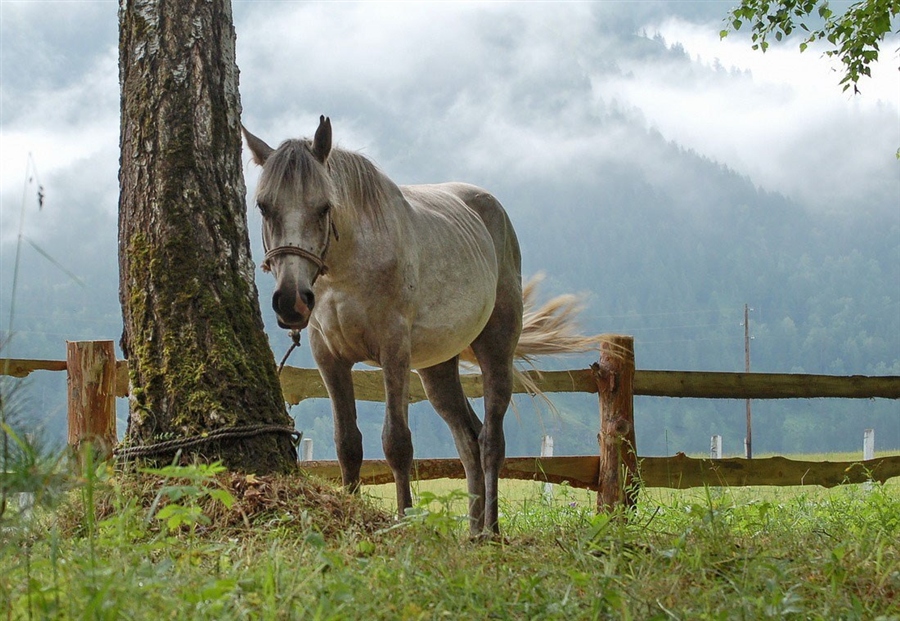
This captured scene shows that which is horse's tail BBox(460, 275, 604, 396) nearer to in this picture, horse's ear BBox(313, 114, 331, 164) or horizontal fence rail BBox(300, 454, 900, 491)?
horizontal fence rail BBox(300, 454, 900, 491)

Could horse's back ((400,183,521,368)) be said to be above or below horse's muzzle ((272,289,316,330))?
above

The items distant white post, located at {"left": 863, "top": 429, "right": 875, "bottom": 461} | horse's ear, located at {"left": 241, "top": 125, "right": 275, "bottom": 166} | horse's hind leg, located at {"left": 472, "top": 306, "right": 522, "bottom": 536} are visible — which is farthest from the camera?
distant white post, located at {"left": 863, "top": 429, "right": 875, "bottom": 461}

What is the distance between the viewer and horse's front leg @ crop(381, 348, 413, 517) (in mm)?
4273

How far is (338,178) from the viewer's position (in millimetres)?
4172

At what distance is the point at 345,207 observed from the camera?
415cm

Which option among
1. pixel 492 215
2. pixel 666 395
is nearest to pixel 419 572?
pixel 492 215

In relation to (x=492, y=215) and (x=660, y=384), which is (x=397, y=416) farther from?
(x=660, y=384)

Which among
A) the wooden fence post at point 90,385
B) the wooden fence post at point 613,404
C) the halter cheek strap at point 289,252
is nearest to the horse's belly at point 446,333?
the halter cheek strap at point 289,252

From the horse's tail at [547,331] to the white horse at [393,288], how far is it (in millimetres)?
670

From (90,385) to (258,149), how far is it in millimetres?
2390

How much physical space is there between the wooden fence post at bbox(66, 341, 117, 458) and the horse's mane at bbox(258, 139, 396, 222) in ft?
7.29

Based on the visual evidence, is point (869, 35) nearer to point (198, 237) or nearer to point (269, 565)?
point (198, 237)

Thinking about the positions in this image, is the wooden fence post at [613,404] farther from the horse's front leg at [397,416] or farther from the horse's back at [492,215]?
the horse's front leg at [397,416]

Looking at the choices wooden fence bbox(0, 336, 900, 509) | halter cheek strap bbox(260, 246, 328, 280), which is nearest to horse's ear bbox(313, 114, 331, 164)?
halter cheek strap bbox(260, 246, 328, 280)
